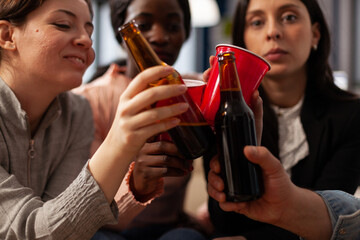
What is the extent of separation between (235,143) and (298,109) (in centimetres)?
66

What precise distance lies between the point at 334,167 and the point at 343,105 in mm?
211

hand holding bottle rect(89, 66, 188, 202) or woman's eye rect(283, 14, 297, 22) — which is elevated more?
woman's eye rect(283, 14, 297, 22)

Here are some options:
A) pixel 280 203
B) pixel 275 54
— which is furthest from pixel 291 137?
pixel 280 203

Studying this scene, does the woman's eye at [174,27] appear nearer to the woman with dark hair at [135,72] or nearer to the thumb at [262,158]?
the woman with dark hair at [135,72]

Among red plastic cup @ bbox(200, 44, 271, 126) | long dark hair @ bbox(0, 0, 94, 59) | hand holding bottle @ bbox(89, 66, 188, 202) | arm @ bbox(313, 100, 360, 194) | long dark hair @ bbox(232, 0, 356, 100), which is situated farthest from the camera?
long dark hair @ bbox(232, 0, 356, 100)

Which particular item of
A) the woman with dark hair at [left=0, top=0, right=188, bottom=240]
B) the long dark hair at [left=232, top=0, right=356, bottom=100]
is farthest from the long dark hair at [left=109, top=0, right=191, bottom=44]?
the woman with dark hair at [left=0, top=0, right=188, bottom=240]

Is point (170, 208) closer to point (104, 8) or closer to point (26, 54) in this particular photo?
point (26, 54)

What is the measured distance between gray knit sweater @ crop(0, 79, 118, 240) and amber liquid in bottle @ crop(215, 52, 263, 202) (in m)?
0.23

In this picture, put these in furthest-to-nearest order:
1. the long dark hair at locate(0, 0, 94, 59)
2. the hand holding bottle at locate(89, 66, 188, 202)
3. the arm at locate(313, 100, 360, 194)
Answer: the arm at locate(313, 100, 360, 194), the long dark hair at locate(0, 0, 94, 59), the hand holding bottle at locate(89, 66, 188, 202)

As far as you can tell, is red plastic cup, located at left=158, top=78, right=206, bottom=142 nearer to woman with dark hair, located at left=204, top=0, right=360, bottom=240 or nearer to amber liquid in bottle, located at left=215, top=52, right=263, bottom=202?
amber liquid in bottle, located at left=215, top=52, right=263, bottom=202

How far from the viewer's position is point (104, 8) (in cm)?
454

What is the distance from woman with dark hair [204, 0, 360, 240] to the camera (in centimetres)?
102

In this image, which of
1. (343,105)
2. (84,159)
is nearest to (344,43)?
(343,105)

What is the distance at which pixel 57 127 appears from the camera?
936mm
